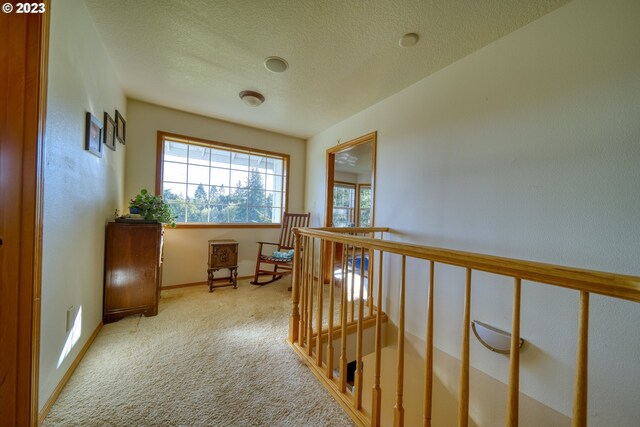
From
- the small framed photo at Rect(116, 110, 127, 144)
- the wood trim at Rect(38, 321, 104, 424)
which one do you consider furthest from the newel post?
the small framed photo at Rect(116, 110, 127, 144)

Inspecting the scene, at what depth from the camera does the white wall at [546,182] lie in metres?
1.19

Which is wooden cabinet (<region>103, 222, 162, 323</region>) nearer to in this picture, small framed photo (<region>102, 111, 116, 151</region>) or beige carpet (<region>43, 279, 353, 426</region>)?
beige carpet (<region>43, 279, 353, 426</region>)

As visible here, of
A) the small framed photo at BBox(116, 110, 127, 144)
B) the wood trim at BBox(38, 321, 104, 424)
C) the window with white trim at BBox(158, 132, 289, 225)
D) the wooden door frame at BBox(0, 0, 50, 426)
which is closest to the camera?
the wooden door frame at BBox(0, 0, 50, 426)

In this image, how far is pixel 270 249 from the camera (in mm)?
3693

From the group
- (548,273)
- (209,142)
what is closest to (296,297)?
(548,273)

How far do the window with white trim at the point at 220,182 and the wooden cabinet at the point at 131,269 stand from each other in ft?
3.21

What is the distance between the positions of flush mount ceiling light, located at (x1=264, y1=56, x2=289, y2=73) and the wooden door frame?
129 centimetres

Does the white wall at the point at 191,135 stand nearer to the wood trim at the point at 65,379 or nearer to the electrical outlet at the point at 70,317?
the wood trim at the point at 65,379

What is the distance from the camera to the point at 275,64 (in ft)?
6.54

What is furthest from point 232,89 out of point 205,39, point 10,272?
point 10,272

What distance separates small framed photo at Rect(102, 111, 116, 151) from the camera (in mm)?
1930

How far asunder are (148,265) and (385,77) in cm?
283

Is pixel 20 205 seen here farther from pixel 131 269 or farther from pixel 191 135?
pixel 191 135

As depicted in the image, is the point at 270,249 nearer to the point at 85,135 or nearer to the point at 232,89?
the point at 232,89
